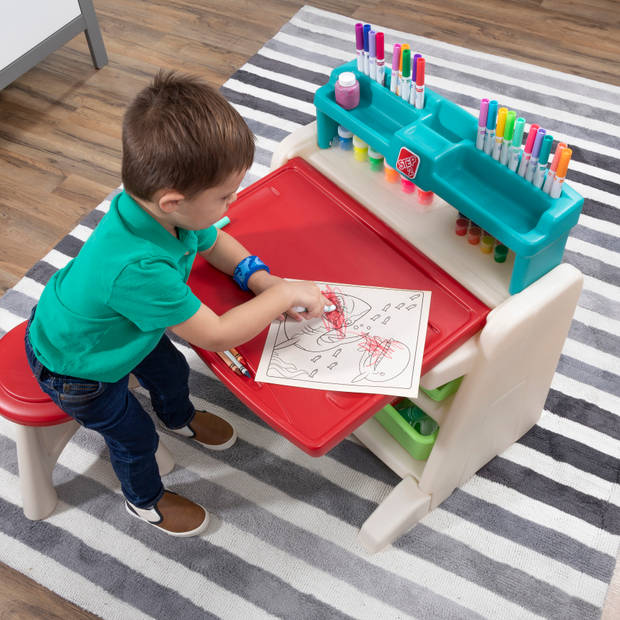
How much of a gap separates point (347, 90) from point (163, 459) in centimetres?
83

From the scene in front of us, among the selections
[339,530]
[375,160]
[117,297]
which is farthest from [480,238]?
[339,530]

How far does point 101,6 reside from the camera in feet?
8.64

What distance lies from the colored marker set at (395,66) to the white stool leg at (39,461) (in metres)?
0.85

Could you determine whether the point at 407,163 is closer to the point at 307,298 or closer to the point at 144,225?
the point at 307,298

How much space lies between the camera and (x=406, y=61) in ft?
3.58

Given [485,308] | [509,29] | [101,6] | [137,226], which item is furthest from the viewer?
[101,6]

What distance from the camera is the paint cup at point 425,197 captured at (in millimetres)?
1162

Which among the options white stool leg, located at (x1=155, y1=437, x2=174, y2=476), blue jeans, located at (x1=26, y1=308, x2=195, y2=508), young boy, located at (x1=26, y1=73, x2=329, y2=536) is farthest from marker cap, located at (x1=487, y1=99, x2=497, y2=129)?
white stool leg, located at (x1=155, y1=437, x2=174, y2=476)

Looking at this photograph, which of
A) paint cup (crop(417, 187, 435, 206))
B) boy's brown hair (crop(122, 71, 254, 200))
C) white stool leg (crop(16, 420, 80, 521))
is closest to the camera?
boy's brown hair (crop(122, 71, 254, 200))

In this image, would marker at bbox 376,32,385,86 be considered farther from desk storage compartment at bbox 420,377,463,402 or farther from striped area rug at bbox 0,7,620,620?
striped area rug at bbox 0,7,620,620

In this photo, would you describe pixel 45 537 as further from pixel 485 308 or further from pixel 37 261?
pixel 485 308

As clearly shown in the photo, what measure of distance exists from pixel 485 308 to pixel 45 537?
39.1 inches

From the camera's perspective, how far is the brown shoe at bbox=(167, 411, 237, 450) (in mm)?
1536

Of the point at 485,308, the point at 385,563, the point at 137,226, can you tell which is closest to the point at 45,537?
the point at 385,563
